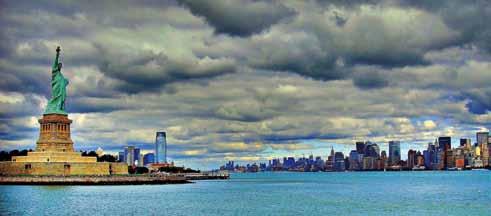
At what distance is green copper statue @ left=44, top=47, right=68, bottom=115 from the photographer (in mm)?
110688

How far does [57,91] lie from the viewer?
11150cm

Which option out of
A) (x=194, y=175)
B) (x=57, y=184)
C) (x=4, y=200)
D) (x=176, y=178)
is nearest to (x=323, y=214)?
(x=4, y=200)

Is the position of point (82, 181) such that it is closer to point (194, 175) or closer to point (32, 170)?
point (32, 170)

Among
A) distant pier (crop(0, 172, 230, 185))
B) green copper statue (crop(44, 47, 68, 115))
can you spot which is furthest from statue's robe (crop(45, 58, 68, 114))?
distant pier (crop(0, 172, 230, 185))

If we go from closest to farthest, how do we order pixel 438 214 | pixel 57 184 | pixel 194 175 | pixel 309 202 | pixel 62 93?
pixel 438 214 < pixel 309 202 < pixel 57 184 < pixel 62 93 < pixel 194 175

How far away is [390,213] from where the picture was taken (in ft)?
216

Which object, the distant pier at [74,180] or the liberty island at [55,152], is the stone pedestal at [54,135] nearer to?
the liberty island at [55,152]

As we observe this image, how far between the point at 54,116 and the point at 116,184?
50.4ft

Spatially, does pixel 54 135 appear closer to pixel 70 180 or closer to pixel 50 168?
pixel 50 168

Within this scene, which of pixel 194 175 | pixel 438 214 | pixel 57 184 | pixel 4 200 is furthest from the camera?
pixel 194 175

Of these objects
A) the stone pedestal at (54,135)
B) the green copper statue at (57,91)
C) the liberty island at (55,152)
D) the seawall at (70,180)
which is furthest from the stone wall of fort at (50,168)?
the green copper statue at (57,91)

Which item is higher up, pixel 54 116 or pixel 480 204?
pixel 54 116

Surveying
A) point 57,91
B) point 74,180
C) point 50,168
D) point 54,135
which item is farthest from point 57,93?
point 74,180

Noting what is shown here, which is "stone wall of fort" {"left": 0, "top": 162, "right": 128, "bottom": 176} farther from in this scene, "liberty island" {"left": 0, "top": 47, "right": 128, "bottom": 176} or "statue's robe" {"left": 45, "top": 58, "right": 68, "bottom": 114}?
"statue's robe" {"left": 45, "top": 58, "right": 68, "bottom": 114}
